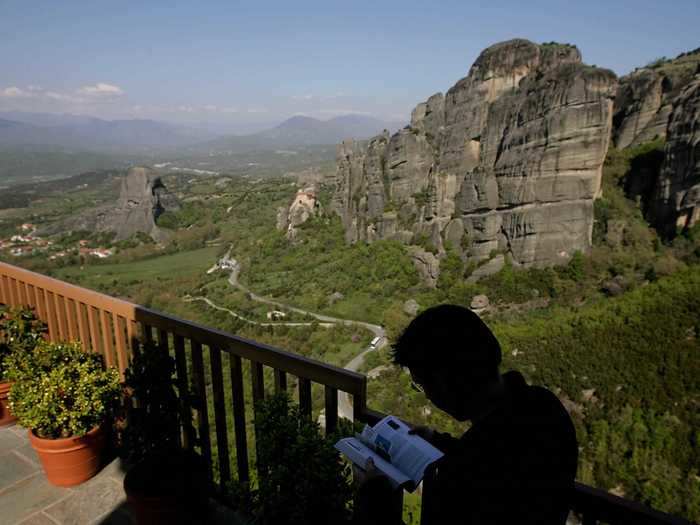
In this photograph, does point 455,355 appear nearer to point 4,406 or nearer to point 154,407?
point 154,407

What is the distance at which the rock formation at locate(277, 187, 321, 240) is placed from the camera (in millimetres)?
57719

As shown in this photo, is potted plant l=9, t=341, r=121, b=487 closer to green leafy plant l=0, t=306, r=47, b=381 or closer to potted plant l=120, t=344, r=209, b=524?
potted plant l=120, t=344, r=209, b=524

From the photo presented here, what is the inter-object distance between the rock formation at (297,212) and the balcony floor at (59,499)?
54.0 meters

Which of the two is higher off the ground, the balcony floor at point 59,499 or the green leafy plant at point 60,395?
the green leafy plant at point 60,395

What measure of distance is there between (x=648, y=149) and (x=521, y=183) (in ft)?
41.9

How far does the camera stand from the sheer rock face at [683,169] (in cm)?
3077

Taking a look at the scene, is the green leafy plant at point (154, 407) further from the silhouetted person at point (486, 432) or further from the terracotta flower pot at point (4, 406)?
the terracotta flower pot at point (4, 406)

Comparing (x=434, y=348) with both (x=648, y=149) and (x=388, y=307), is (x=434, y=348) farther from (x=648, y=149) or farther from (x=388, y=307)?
(x=648, y=149)

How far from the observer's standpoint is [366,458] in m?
1.26

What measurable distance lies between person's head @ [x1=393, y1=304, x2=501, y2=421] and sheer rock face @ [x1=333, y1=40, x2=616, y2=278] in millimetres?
37944

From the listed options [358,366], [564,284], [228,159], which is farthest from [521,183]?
[228,159]

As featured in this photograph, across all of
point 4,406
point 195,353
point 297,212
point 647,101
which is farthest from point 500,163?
point 195,353

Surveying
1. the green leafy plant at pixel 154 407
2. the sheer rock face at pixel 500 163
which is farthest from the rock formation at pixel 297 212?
the green leafy plant at pixel 154 407

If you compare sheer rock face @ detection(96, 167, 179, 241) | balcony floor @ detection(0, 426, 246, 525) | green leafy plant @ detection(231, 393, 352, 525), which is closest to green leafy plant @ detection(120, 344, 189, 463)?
balcony floor @ detection(0, 426, 246, 525)
